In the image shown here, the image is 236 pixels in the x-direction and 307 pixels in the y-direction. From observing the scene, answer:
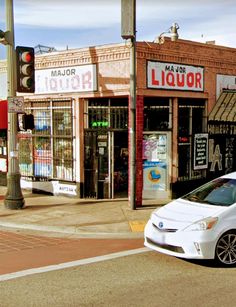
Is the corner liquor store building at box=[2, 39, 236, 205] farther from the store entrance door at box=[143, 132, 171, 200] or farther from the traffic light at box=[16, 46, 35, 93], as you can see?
the traffic light at box=[16, 46, 35, 93]

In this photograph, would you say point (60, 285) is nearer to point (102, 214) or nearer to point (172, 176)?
point (102, 214)

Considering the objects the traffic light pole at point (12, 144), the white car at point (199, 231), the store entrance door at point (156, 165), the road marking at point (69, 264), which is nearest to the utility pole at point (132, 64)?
the store entrance door at point (156, 165)

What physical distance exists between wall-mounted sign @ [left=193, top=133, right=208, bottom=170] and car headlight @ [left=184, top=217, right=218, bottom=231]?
772 cm

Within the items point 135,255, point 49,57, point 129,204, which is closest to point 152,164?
point 129,204

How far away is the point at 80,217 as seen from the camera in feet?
39.0

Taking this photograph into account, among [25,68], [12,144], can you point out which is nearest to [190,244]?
[12,144]

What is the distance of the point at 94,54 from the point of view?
46.3 ft

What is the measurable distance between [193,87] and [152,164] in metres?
2.71

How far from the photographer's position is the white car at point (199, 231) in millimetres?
7617

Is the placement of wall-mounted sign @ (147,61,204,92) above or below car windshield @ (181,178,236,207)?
above

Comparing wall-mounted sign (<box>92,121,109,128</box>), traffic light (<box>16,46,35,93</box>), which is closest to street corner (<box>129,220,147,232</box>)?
wall-mounted sign (<box>92,121,109,128</box>)

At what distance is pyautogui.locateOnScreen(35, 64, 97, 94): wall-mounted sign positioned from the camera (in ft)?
47.1

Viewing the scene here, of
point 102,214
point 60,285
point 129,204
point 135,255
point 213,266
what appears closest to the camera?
point 60,285

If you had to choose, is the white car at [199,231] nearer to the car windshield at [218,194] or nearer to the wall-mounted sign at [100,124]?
the car windshield at [218,194]
